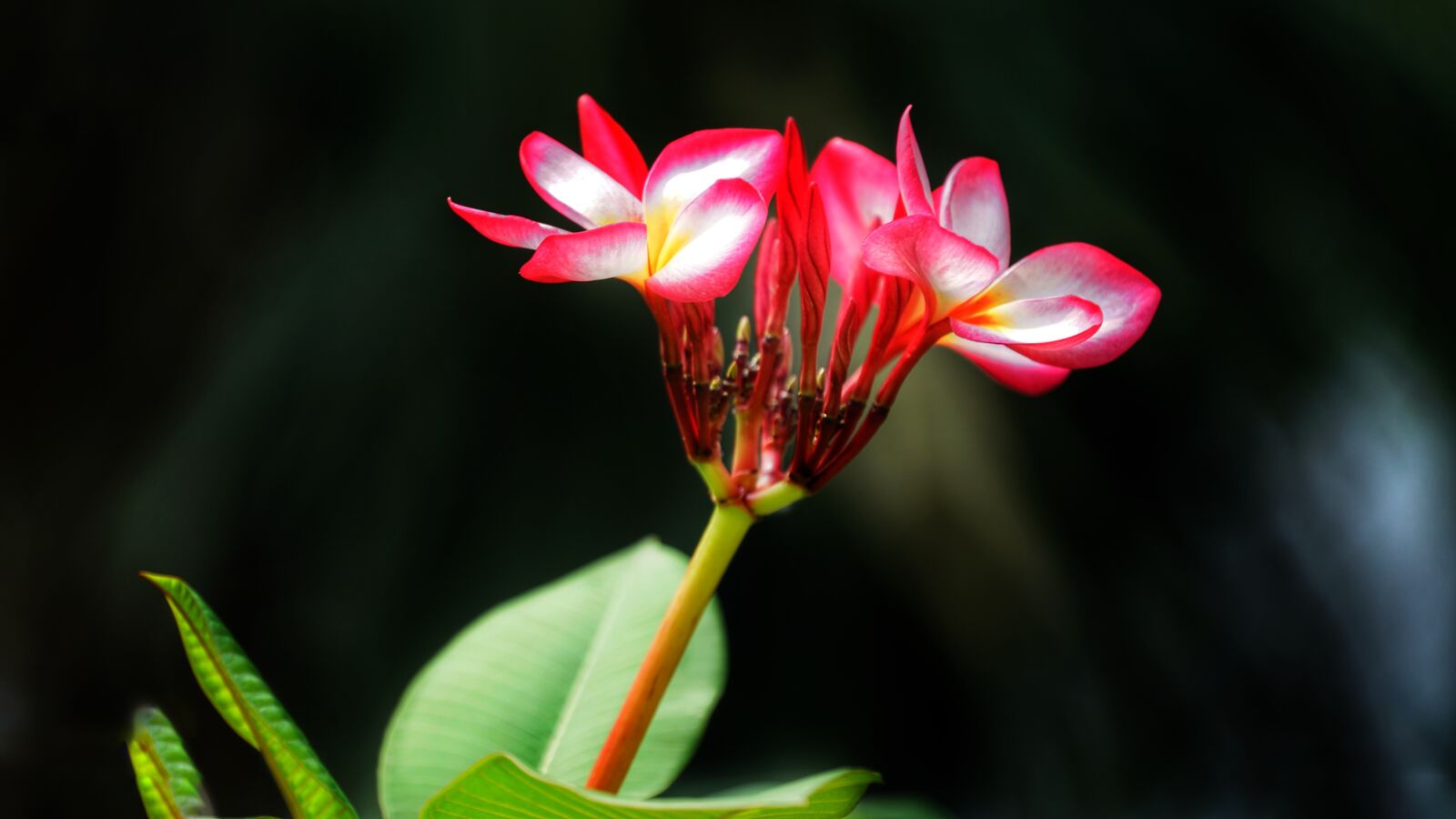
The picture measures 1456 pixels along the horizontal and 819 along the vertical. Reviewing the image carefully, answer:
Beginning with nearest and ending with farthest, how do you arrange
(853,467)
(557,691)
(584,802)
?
(584,802)
(557,691)
(853,467)

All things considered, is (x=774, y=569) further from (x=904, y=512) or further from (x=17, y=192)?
(x=17, y=192)

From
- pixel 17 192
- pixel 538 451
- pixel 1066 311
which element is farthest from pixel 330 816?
pixel 17 192

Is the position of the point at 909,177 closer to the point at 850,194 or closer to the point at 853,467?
the point at 850,194

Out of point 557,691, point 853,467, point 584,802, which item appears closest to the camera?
point 584,802

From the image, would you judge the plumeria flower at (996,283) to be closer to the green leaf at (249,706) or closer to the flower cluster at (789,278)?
the flower cluster at (789,278)

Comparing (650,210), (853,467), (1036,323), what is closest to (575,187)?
(650,210)

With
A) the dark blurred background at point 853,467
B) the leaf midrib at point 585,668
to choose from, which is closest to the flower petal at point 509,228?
the leaf midrib at point 585,668
